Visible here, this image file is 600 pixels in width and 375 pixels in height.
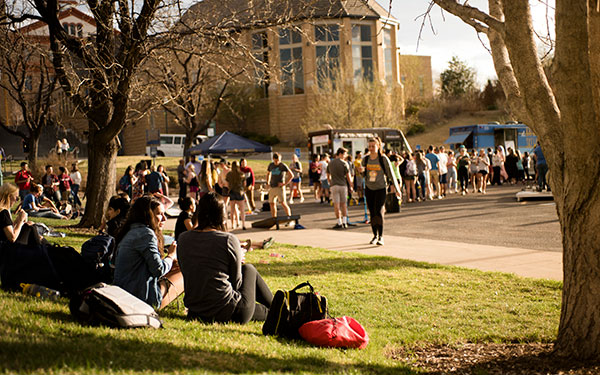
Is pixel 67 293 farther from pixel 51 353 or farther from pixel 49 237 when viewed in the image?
pixel 49 237

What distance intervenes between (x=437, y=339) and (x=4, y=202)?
198 inches

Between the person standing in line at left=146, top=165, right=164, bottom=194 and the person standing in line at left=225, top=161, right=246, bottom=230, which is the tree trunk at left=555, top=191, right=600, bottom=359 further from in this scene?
the person standing in line at left=146, top=165, right=164, bottom=194

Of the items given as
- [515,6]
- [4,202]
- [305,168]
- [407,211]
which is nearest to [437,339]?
[515,6]

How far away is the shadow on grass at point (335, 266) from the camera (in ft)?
29.8

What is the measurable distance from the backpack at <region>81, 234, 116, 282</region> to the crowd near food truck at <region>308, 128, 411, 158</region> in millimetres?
24047

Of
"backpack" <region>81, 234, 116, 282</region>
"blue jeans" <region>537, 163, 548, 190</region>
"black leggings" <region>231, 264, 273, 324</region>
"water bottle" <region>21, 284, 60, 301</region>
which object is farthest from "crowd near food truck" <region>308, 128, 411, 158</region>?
"water bottle" <region>21, 284, 60, 301</region>

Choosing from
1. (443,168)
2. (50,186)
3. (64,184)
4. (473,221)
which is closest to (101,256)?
(473,221)

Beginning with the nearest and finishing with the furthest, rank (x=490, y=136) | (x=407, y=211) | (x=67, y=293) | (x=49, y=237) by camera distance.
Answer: (x=67, y=293), (x=49, y=237), (x=407, y=211), (x=490, y=136)

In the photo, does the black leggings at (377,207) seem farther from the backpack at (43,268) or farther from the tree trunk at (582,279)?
the tree trunk at (582,279)

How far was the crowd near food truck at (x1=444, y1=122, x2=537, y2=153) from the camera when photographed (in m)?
38.3

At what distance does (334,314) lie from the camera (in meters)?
6.49

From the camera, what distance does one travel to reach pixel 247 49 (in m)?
13.8

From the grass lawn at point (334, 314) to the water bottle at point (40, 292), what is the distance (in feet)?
0.45

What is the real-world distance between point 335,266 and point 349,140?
22.3m
